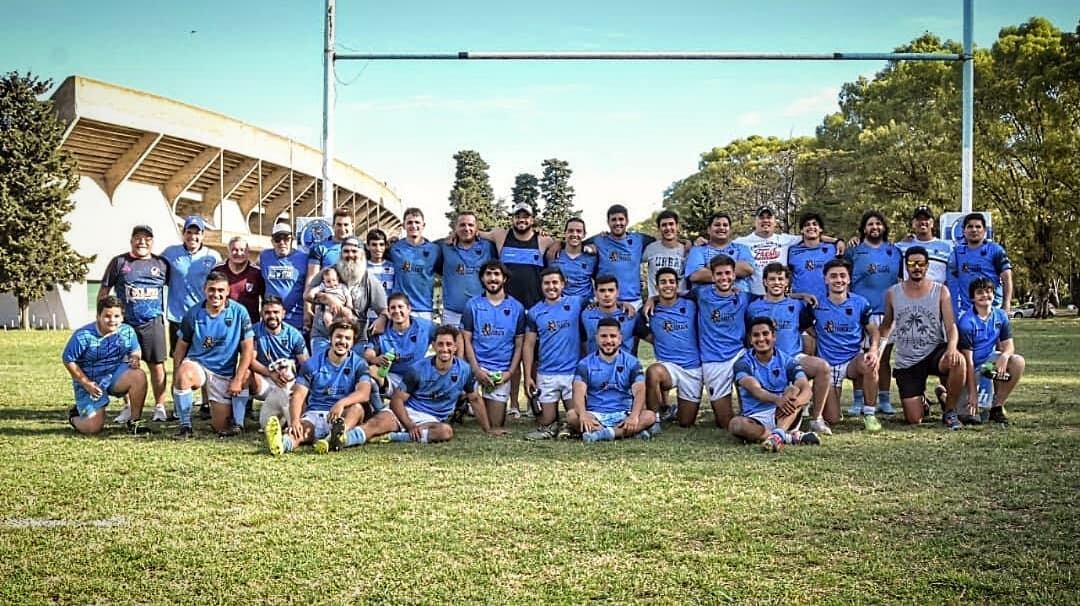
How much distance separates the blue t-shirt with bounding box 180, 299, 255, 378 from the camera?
8.08 metres

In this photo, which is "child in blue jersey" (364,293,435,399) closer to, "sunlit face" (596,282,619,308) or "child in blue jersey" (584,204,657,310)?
"sunlit face" (596,282,619,308)

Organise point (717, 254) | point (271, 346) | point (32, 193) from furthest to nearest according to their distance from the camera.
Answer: point (32, 193), point (717, 254), point (271, 346)

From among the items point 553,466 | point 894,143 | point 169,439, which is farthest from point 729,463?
point 894,143

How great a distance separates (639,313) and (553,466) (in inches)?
104

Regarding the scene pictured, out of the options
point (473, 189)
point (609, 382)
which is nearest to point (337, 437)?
Result: point (609, 382)

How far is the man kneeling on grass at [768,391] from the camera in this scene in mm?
7113

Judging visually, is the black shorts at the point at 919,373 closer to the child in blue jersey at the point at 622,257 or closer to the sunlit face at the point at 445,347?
the child in blue jersey at the point at 622,257

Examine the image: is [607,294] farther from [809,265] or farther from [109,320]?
[109,320]

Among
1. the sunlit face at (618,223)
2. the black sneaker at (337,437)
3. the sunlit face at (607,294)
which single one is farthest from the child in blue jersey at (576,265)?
the black sneaker at (337,437)

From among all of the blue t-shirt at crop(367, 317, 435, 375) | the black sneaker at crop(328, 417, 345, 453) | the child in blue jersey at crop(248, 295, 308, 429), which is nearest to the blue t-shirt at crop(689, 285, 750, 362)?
the blue t-shirt at crop(367, 317, 435, 375)

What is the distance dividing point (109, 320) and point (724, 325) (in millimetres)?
5388

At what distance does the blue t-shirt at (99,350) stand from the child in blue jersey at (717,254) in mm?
5077

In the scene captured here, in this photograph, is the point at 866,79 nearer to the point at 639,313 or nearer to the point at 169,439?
the point at 639,313

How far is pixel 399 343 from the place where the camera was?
8188mm
